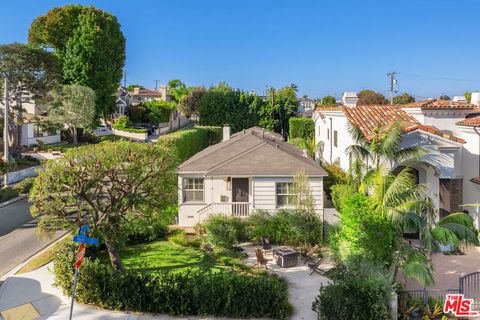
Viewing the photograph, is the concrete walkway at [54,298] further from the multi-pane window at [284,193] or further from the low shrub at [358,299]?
the multi-pane window at [284,193]

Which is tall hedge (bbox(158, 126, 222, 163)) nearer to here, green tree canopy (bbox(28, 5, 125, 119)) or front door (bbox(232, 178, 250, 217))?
front door (bbox(232, 178, 250, 217))

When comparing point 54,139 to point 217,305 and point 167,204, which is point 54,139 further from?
point 217,305

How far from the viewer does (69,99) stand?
47.6 m

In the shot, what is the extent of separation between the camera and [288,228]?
723 inches

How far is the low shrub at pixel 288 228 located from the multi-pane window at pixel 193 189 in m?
3.57

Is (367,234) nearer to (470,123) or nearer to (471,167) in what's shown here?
(471,167)

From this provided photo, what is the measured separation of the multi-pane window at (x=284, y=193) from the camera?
19.8 m

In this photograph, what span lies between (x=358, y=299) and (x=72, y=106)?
44.7 m

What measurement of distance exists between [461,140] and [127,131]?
186ft

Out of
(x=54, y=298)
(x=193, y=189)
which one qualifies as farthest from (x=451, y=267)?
(x=54, y=298)

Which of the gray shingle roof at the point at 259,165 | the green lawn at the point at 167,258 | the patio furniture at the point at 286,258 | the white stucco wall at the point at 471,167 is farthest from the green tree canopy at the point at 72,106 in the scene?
the white stucco wall at the point at 471,167

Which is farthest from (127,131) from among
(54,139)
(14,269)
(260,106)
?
(14,269)

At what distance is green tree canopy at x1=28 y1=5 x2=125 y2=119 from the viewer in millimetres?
52156

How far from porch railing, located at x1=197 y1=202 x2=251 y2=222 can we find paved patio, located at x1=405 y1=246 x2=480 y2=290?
8405 mm
